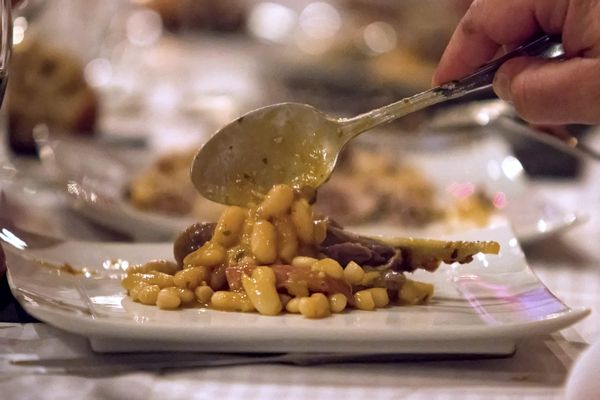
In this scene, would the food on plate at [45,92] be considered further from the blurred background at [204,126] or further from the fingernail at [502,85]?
the fingernail at [502,85]

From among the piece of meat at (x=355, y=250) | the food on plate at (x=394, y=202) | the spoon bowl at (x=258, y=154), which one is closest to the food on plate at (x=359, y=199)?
the food on plate at (x=394, y=202)

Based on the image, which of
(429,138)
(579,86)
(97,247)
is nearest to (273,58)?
(429,138)

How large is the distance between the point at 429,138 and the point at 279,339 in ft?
4.92

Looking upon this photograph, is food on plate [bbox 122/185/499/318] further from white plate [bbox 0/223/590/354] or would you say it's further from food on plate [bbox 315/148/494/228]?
food on plate [bbox 315/148/494/228]

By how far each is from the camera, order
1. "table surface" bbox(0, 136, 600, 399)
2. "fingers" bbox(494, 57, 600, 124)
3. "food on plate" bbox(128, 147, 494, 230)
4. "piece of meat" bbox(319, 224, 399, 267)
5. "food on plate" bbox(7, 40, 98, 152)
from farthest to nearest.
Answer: "food on plate" bbox(7, 40, 98, 152)
"food on plate" bbox(128, 147, 494, 230)
"piece of meat" bbox(319, 224, 399, 267)
"fingers" bbox(494, 57, 600, 124)
"table surface" bbox(0, 136, 600, 399)

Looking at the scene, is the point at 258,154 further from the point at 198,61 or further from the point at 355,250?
the point at 198,61

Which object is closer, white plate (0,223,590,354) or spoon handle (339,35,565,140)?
white plate (0,223,590,354)

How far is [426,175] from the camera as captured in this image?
6.70 feet

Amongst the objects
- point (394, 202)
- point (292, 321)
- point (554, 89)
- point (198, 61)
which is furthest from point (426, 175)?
point (198, 61)

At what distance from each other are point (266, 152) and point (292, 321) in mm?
314

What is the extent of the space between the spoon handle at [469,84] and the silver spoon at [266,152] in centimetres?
7

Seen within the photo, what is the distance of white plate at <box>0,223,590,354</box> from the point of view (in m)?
0.88

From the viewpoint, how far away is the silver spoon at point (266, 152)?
1133 mm

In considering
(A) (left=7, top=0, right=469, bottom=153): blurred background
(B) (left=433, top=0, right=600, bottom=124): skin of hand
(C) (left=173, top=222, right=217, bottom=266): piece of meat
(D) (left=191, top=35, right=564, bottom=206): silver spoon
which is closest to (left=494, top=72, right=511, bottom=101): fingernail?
(B) (left=433, top=0, right=600, bottom=124): skin of hand
